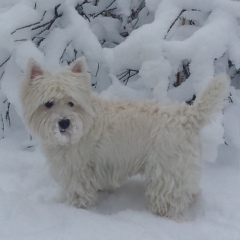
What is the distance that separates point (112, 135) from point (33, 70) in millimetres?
697

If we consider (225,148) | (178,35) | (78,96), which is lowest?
(225,148)

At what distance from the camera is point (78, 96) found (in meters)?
3.13

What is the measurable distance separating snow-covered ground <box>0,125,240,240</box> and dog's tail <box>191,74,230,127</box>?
0.69 m

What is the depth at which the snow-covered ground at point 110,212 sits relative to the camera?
9.66ft

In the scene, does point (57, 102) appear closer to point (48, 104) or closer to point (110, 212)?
point (48, 104)

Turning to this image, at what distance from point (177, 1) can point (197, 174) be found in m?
1.59

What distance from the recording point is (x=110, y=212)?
3.44 m

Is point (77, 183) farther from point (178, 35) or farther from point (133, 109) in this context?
point (178, 35)

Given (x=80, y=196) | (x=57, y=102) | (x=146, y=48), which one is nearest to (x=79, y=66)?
(x=57, y=102)

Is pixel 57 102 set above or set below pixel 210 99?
above

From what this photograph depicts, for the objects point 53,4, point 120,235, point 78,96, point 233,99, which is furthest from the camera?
point 233,99

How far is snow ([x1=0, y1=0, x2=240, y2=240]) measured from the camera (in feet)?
10.1

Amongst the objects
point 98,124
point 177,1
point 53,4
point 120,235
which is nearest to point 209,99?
point 98,124

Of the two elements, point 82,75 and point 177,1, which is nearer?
point 82,75
